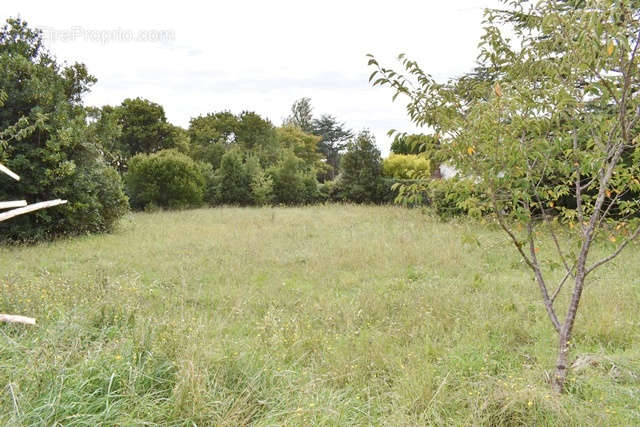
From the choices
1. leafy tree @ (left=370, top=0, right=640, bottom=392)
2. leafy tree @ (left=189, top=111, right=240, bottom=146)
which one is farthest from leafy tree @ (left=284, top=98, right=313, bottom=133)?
leafy tree @ (left=370, top=0, right=640, bottom=392)

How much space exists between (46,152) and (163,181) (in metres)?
8.79

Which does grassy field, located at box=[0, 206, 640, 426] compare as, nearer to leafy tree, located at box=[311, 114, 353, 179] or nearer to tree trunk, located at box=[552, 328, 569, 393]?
tree trunk, located at box=[552, 328, 569, 393]

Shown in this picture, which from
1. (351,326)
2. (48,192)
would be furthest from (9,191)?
(351,326)

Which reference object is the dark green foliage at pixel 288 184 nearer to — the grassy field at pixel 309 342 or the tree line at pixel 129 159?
the tree line at pixel 129 159

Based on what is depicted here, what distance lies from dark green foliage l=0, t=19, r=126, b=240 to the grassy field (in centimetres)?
234

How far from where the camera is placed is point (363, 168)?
1930 cm

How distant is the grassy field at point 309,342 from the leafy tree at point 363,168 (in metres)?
11.5

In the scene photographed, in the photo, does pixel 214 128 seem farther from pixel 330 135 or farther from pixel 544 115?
pixel 544 115

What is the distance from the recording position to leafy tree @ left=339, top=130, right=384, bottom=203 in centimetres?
1920

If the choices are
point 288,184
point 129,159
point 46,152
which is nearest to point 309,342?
point 46,152

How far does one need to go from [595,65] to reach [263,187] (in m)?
17.9

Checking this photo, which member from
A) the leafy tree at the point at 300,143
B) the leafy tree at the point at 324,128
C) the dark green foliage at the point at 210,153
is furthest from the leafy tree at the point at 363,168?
the leafy tree at the point at 324,128

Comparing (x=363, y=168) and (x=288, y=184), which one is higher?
(x=363, y=168)

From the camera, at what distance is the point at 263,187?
1991cm
